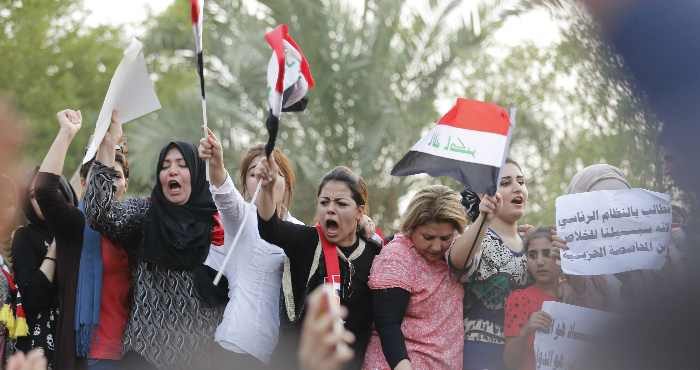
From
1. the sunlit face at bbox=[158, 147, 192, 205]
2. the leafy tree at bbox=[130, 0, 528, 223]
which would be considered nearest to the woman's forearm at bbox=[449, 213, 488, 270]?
the sunlit face at bbox=[158, 147, 192, 205]

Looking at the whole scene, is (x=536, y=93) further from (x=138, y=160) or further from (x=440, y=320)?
(x=440, y=320)

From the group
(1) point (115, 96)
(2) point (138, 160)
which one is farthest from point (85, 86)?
(1) point (115, 96)

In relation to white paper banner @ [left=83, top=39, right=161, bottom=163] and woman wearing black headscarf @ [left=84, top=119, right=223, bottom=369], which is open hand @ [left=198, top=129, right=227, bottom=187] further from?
white paper banner @ [left=83, top=39, right=161, bottom=163]

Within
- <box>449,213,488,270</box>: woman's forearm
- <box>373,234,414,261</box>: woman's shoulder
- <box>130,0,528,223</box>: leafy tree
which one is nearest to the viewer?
<box>449,213,488,270</box>: woman's forearm

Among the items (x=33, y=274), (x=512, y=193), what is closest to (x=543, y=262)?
(x=512, y=193)

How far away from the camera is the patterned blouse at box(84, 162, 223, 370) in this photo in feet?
15.8

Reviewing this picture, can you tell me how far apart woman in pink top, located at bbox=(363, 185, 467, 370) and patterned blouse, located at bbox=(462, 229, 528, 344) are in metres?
0.06

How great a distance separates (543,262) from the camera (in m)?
4.95

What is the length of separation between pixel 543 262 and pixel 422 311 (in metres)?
0.62

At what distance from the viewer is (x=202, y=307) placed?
4.92 meters

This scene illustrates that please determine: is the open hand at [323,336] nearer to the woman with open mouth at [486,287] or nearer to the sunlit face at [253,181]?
the woman with open mouth at [486,287]

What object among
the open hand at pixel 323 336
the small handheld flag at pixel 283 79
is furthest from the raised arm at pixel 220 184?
the open hand at pixel 323 336

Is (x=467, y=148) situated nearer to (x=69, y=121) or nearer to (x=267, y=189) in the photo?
(x=267, y=189)

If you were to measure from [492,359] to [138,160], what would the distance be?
10.5 metres
